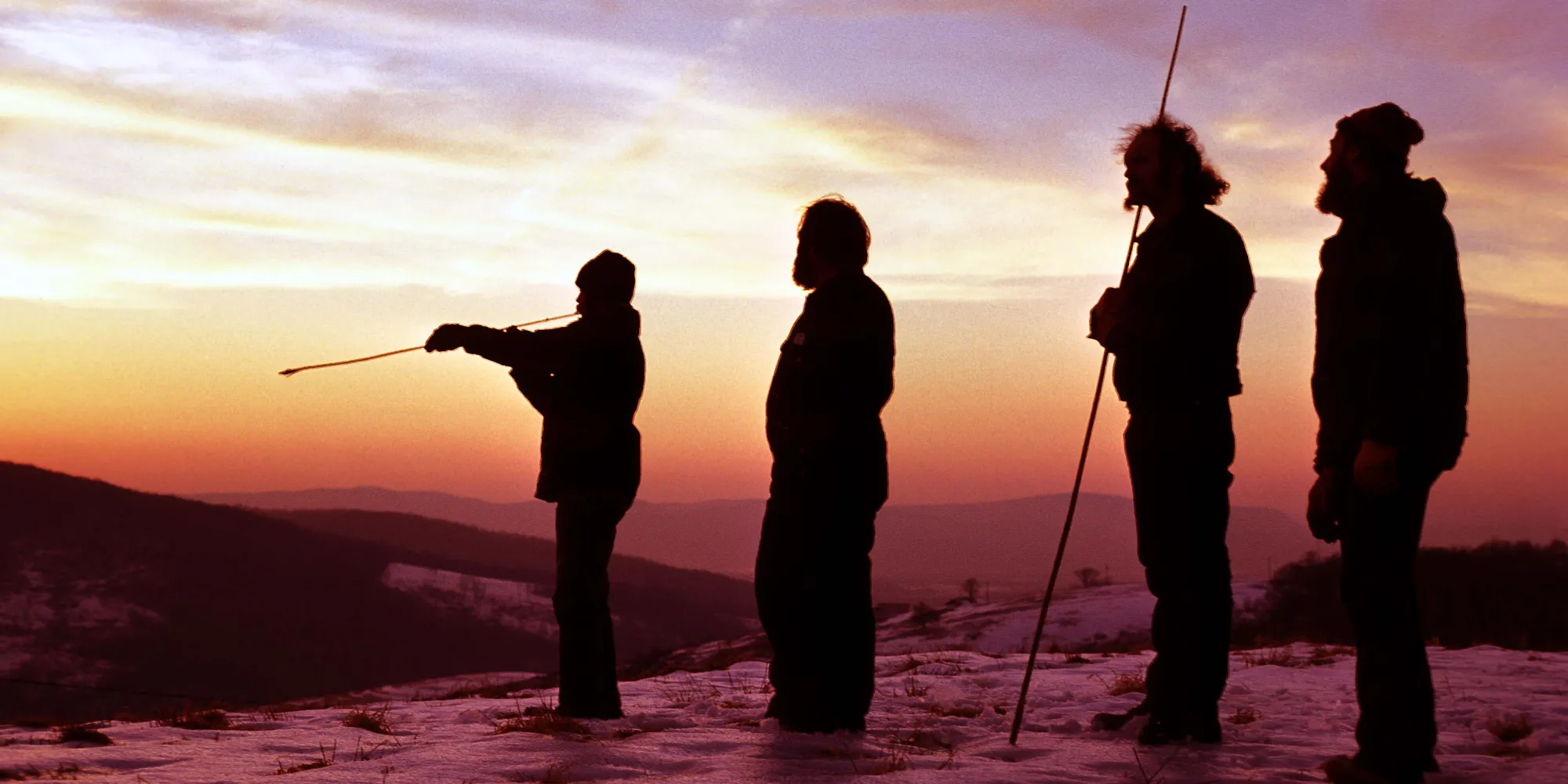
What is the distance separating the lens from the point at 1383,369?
4.60 meters

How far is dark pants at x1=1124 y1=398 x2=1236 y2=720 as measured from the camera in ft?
18.5

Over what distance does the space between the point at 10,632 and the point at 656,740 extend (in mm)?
77808

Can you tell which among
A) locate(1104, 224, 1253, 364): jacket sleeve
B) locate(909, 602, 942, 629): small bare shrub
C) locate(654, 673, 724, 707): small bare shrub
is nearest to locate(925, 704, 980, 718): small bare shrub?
locate(654, 673, 724, 707): small bare shrub

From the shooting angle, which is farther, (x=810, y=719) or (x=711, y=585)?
(x=711, y=585)

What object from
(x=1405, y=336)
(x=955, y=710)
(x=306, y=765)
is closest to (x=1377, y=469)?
(x=1405, y=336)

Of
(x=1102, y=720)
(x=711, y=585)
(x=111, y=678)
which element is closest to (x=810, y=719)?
(x=1102, y=720)

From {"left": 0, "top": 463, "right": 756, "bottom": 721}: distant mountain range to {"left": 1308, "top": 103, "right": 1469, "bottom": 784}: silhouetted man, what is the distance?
6740 centimetres

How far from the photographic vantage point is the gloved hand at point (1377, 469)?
4.52 metres

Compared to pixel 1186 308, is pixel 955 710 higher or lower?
lower

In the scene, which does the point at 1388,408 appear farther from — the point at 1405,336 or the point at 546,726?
the point at 546,726

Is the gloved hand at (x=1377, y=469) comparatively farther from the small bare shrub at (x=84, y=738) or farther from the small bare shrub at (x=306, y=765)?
the small bare shrub at (x=84, y=738)

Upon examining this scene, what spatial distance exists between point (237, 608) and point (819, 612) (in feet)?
286

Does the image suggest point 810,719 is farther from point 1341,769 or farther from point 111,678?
point 111,678

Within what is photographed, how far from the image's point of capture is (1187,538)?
5.64 meters
